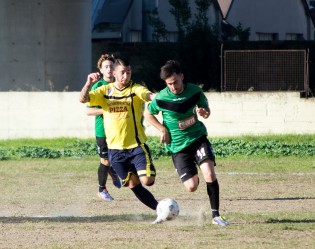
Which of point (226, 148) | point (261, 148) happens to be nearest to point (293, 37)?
point (261, 148)

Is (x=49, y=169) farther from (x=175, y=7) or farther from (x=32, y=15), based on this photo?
(x=175, y=7)

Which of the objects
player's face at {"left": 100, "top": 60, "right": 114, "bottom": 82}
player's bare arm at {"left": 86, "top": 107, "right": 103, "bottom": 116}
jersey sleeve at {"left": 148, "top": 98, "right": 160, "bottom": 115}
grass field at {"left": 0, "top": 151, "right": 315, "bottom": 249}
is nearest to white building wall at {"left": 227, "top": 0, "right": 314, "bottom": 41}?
grass field at {"left": 0, "top": 151, "right": 315, "bottom": 249}

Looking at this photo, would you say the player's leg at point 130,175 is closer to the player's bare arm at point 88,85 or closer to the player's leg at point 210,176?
the player's bare arm at point 88,85

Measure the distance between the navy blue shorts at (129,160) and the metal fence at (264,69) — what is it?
15.6m

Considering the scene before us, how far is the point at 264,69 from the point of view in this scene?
28.1 meters

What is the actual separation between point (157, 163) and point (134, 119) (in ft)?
31.2

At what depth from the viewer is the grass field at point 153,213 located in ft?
33.0

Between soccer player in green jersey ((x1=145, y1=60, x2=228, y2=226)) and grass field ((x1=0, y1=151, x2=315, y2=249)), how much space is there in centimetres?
50

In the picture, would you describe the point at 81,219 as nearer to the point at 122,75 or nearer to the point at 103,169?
the point at 122,75

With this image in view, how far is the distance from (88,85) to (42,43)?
916 inches

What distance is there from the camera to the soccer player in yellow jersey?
11.8 m

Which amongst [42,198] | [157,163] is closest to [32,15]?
[157,163]

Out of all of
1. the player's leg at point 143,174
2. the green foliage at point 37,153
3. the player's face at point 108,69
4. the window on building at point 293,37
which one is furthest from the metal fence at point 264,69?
the window on building at point 293,37

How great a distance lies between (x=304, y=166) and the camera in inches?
797
